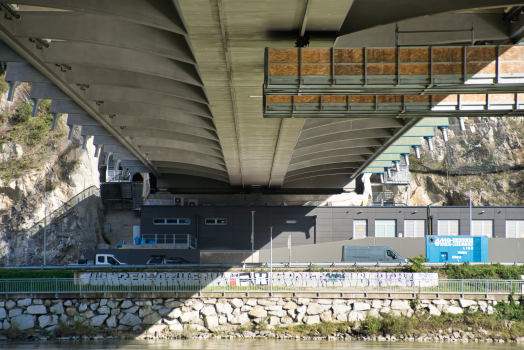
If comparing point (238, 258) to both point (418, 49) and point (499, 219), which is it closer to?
point (499, 219)

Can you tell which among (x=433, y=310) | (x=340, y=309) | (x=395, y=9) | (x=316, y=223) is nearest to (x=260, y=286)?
(x=340, y=309)

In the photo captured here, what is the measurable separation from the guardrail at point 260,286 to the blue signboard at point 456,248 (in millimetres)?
6614

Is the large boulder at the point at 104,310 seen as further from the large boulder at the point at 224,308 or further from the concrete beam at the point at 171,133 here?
the concrete beam at the point at 171,133

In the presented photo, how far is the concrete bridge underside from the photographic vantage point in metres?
13.2

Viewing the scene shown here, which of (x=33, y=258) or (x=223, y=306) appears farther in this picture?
(x=33, y=258)

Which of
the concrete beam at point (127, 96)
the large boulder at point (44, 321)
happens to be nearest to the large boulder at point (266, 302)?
the large boulder at point (44, 321)

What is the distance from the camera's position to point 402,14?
1361 cm

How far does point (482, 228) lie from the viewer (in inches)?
1855

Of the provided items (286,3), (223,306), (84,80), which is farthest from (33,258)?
(286,3)

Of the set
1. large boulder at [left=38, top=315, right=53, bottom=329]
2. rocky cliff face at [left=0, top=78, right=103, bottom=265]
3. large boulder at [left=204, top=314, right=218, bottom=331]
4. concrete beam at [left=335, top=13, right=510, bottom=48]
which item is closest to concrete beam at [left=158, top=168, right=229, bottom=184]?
rocky cliff face at [left=0, top=78, right=103, bottom=265]

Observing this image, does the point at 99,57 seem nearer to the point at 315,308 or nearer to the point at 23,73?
the point at 23,73

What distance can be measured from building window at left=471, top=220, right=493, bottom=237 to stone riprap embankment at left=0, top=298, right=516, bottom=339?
20.3 m

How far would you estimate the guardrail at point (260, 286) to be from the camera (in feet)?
92.4

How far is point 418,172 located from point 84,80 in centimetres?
6081
